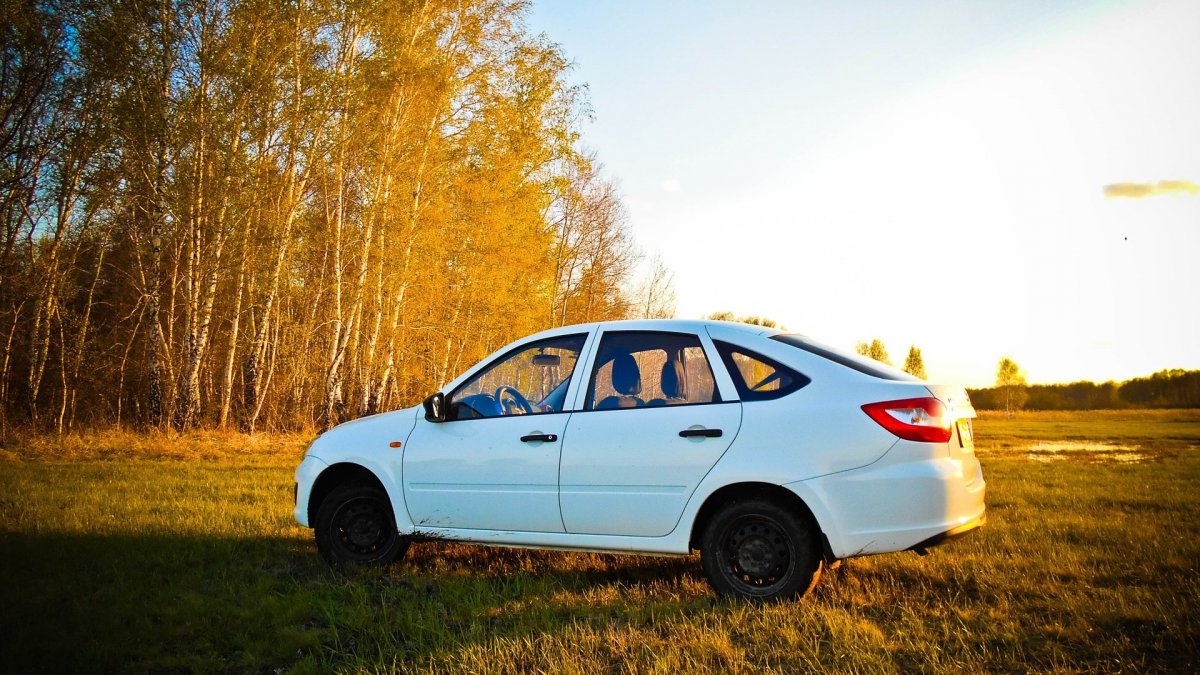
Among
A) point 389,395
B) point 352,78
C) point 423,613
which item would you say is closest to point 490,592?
point 423,613

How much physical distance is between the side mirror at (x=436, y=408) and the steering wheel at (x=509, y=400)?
0.39 metres

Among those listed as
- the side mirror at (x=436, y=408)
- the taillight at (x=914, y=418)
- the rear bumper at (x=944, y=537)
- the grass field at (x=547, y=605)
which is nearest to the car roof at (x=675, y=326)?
the side mirror at (x=436, y=408)

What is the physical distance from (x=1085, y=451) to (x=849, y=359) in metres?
23.4

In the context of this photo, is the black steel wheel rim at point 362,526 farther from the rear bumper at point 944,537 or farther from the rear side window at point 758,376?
the rear bumper at point 944,537

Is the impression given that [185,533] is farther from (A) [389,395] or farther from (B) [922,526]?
(A) [389,395]

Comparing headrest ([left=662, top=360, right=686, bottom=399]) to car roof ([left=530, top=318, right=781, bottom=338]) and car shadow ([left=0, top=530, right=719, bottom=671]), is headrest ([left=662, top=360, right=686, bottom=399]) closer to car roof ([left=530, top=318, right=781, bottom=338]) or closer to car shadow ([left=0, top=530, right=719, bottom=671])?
car roof ([left=530, top=318, right=781, bottom=338])

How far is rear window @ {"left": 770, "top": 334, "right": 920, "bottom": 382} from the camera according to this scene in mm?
4523

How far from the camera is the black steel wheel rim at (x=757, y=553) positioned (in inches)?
172

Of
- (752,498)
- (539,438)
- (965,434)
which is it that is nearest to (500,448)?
(539,438)

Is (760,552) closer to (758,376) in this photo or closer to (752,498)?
(752,498)

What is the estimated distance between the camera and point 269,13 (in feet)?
55.8

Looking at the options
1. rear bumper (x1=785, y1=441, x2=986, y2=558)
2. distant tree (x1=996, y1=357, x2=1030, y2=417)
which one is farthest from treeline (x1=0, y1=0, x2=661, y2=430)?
distant tree (x1=996, y1=357, x2=1030, y2=417)

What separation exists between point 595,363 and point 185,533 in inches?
177

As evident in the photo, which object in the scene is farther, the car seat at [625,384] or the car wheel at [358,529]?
the car wheel at [358,529]
